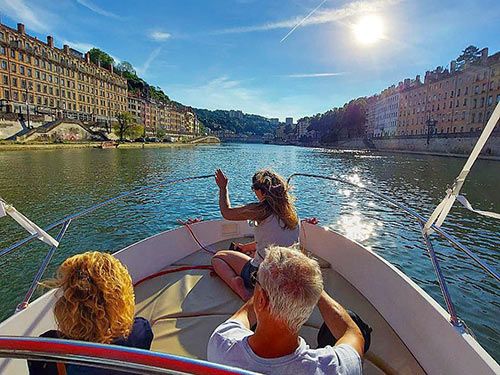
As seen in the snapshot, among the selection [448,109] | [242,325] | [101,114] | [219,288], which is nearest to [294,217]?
[219,288]

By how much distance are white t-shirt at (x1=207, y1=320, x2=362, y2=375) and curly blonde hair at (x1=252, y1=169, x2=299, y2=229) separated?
141 cm

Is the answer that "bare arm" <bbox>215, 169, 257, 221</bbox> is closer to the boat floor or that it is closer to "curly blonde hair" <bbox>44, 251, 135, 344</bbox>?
the boat floor

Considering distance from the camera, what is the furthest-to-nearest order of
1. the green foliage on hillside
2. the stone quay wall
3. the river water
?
1. the green foliage on hillside
2. the stone quay wall
3. the river water

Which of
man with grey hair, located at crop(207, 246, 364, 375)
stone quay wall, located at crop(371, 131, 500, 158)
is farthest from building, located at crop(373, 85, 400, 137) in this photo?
man with grey hair, located at crop(207, 246, 364, 375)

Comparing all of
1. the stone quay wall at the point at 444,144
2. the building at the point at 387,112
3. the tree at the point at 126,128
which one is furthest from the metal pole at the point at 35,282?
the building at the point at 387,112

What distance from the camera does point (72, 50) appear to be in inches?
2682

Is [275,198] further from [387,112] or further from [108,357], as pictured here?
[387,112]

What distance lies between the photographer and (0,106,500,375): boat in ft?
2.90

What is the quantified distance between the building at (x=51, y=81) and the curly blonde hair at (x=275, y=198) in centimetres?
5764

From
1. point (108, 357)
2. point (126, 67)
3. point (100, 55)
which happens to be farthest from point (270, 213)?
point (126, 67)

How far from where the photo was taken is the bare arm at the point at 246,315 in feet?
5.29

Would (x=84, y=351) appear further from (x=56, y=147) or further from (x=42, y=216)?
(x=56, y=147)

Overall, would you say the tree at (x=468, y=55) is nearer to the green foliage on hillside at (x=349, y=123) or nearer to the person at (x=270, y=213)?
the green foliage on hillside at (x=349, y=123)

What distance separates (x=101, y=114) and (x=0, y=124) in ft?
104
